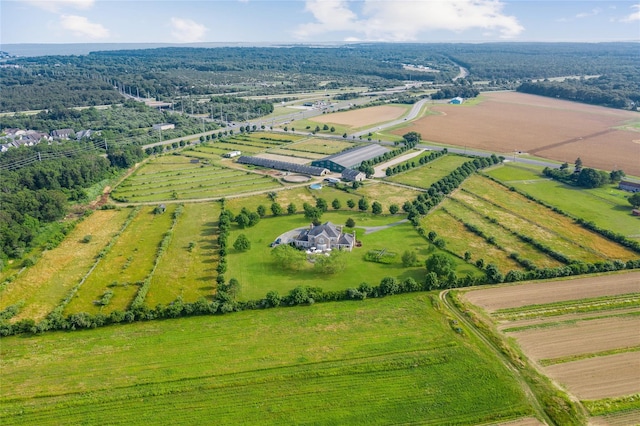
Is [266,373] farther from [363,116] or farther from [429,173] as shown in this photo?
[363,116]

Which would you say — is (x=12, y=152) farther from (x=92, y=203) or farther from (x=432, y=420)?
(x=432, y=420)

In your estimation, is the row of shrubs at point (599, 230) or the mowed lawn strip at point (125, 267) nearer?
the mowed lawn strip at point (125, 267)

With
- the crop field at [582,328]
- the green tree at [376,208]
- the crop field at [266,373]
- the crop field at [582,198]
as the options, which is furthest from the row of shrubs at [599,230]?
the crop field at [266,373]

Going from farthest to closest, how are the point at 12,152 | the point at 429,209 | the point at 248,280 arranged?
the point at 12,152 < the point at 429,209 < the point at 248,280

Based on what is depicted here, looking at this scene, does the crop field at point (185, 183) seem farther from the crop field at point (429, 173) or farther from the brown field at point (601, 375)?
the brown field at point (601, 375)

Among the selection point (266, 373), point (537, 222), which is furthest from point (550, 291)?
point (266, 373)

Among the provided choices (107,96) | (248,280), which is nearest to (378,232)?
(248,280)

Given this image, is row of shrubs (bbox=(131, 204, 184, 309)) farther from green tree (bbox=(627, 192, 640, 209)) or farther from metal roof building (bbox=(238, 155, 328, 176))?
green tree (bbox=(627, 192, 640, 209))
